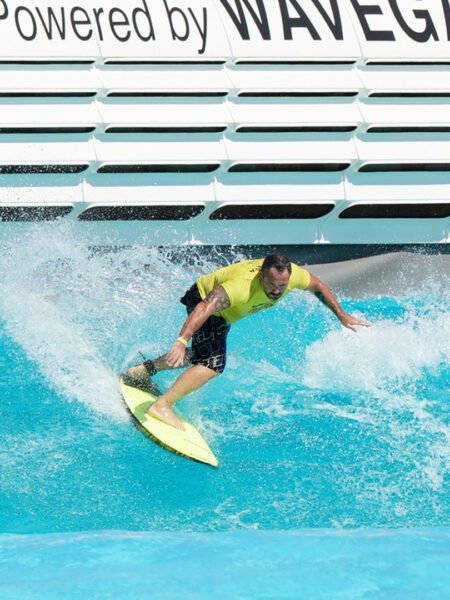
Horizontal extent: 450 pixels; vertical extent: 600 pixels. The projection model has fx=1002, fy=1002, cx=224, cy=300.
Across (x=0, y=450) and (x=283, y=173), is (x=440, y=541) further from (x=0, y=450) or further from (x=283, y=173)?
(x=283, y=173)

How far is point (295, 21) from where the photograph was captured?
8.94 meters

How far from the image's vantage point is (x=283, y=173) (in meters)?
9.06

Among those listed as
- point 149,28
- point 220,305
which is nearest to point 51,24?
point 149,28

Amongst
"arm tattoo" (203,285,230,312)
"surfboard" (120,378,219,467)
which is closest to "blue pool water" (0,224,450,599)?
"surfboard" (120,378,219,467)

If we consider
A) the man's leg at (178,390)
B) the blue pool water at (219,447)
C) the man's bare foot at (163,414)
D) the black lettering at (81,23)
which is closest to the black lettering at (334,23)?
the black lettering at (81,23)

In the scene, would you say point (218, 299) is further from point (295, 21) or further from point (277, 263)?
point (295, 21)

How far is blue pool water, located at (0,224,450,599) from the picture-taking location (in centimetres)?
432

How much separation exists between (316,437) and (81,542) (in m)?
2.17

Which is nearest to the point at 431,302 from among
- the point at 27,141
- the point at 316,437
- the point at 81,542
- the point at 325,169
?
the point at 325,169

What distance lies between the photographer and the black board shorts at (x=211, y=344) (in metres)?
5.96

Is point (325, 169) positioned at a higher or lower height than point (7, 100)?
lower

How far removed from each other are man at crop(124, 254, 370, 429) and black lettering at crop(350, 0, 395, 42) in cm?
376

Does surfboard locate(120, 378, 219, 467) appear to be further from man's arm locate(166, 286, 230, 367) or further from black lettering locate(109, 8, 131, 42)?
black lettering locate(109, 8, 131, 42)

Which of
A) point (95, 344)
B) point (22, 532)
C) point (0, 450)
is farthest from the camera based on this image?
point (95, 344)
